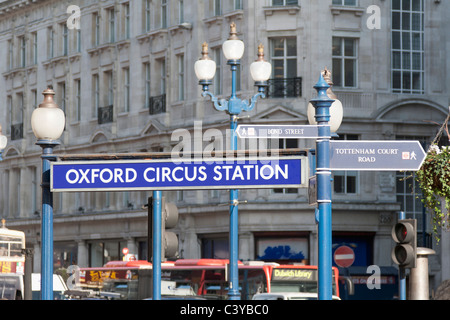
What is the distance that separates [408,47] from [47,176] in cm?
3127

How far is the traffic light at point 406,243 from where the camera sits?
13312 millimetres

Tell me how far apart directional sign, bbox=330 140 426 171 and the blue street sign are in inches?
18.2

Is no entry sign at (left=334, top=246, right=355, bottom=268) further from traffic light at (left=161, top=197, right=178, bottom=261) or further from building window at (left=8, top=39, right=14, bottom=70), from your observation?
traffic light at (left=161, top=197, right=178, bottom=261)

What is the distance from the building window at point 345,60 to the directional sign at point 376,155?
1207 inches

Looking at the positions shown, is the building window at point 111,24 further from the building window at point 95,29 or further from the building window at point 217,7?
the building window at point 217,7

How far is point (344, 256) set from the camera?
40.8 metres

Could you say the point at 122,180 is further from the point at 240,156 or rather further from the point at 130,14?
the point at 130,14

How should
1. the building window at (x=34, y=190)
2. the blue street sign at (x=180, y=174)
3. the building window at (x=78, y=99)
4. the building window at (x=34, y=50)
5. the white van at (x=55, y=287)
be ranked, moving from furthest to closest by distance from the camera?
the building window at (x=34, y=50), the building window at (x=34, y=190), the building window at (x=78, y=99), the white van at (x=55, y=287), the blue street sign at (x=180, y=174)

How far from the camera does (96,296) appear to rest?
3197 centimetres

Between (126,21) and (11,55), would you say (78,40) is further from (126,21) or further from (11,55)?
(11,55)

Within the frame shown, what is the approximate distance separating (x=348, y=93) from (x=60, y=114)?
96.3 ft

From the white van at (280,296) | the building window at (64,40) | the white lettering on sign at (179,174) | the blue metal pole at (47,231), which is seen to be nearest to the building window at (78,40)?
the building window at (64,40)

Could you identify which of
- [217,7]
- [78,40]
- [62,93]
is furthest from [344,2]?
[62,93]

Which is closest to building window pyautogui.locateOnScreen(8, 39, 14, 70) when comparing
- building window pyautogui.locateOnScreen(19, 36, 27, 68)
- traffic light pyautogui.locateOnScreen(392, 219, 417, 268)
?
building window pyautogui.locateOnScreen(19, 36, 27, 68)
